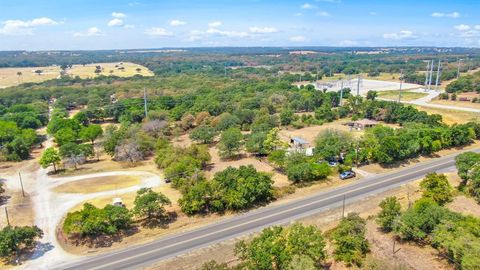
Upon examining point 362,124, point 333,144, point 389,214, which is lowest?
point 362,124

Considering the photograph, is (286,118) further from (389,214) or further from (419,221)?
(419,221)

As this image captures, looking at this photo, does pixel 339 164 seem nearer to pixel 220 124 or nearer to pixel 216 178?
pixel 216 178

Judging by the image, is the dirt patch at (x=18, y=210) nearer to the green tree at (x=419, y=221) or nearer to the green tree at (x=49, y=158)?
the green tree at (x=49, y=158)

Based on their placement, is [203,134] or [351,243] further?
[203,134]

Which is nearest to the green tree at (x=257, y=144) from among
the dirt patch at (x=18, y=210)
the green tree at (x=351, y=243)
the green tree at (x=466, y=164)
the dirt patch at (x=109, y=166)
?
the dirt patch at (x=109, y=166)

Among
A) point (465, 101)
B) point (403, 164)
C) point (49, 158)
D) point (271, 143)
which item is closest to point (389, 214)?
point (403, 164)

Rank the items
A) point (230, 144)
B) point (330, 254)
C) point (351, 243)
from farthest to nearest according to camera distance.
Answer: point (230, 144) → point (330, 254) → point (351, 243)

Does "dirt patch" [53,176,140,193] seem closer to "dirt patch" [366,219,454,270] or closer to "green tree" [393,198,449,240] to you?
"dirt patch" [366,219,454,270]
